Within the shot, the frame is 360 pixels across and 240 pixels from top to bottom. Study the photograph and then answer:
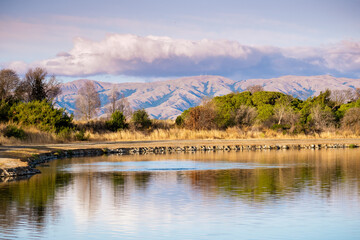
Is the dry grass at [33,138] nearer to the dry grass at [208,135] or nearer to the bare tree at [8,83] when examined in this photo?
the dry grass at [208,135]

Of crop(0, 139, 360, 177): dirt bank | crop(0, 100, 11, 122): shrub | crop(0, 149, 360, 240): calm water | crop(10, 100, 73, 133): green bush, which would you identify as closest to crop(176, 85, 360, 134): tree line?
crop(0, 139, 360, 177): dirt bank

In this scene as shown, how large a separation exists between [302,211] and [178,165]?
13464 millimetres

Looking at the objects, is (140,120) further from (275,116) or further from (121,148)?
(121,148)

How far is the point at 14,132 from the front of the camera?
121 feet

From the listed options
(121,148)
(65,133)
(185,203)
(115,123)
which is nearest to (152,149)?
(121,148)

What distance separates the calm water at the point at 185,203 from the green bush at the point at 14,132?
530 inches

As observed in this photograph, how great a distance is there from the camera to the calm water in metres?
11.4

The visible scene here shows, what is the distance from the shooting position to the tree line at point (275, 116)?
5009 centimetres

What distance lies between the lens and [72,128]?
44.4m

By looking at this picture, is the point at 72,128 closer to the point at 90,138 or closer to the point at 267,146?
the point at 90,138

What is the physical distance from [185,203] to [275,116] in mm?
39776

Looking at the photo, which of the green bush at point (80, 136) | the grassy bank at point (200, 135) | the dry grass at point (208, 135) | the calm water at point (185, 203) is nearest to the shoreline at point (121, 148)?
the calm water at point (185, 203)

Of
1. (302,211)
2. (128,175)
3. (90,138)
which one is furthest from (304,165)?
(90,138)

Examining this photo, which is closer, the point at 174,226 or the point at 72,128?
the point at 174,226
